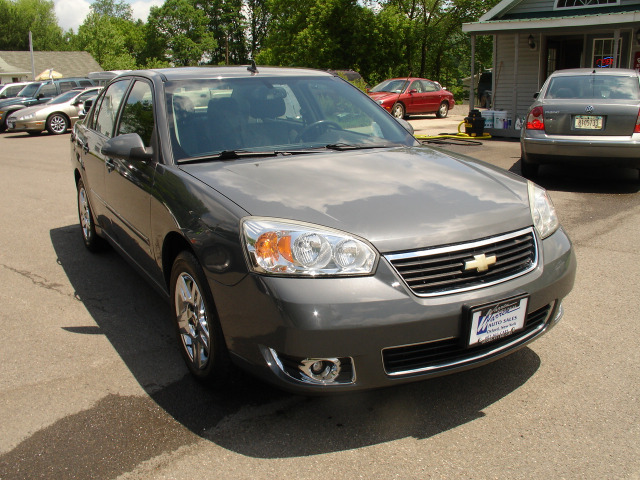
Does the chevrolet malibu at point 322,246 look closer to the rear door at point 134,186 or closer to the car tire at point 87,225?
the rear door at point 134,186

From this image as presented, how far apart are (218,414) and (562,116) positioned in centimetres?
685

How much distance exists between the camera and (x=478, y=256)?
2.69 m

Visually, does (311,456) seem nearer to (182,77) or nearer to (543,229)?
(543,229)

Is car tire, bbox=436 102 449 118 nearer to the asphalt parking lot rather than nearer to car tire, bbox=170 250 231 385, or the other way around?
the asphalt parking lot

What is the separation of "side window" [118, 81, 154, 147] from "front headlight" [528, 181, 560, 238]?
2215mm

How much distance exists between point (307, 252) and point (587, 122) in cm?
671

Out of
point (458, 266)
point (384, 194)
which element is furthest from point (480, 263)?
point (384, 194)

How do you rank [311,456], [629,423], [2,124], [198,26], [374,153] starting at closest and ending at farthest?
[311,456] < [629,423] < [374,153] < [2,124] < [198,26]

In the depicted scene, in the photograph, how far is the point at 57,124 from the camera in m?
20.4

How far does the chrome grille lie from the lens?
2566 mm

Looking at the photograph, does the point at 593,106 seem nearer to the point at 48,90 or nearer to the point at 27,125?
the point at 27,125

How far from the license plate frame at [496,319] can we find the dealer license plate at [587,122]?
239 inches

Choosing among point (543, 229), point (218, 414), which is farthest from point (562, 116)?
point (218, 414)

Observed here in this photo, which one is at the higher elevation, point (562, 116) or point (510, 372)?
point (562, 116)
